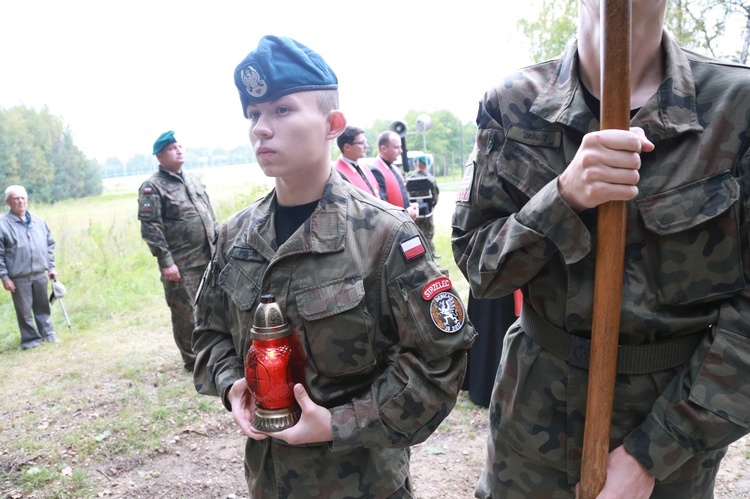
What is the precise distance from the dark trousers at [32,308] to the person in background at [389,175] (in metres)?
4.70

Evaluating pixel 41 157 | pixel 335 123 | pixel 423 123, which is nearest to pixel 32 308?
pixel 423 123

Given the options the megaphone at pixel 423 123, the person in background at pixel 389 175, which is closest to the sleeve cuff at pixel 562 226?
the person in background at pixel 389 175

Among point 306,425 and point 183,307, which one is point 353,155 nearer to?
point 183,307

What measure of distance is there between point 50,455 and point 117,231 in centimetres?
890

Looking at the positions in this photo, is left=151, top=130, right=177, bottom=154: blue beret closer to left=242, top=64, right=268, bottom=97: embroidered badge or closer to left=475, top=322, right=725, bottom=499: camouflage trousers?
left=242, top=64, right=268, bottom=97: embroidered badge

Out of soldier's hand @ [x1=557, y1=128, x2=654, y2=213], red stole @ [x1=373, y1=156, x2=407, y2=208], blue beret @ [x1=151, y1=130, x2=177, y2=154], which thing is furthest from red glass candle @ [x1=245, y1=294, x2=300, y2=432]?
red stole @ [x1=373, y1=156, x2=407, y2=208]

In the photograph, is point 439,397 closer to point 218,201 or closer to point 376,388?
point 376,388

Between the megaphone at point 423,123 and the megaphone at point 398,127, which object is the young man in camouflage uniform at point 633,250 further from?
the megaphone at point 423,123

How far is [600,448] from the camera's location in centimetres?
110

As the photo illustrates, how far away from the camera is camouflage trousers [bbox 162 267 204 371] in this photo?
5.23 meters

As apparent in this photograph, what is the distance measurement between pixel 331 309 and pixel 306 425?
0.30 meters

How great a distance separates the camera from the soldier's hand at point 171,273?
203 inches

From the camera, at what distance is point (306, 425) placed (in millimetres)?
1332

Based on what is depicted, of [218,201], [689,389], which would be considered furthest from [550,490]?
[218,201]
